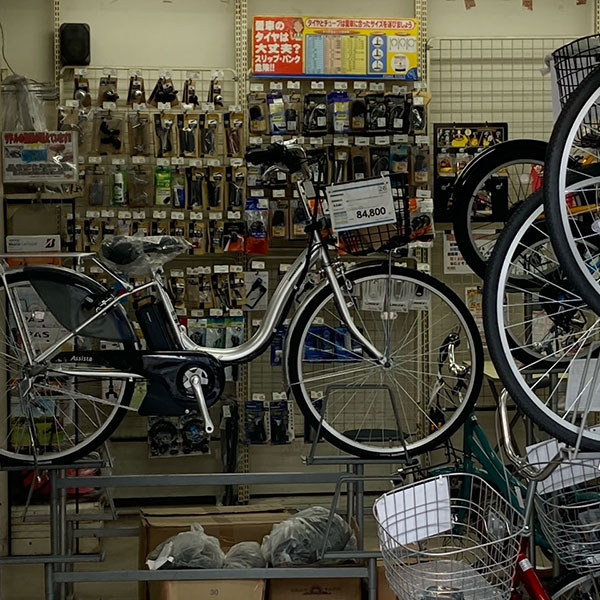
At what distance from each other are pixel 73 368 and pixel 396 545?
1.73 metres

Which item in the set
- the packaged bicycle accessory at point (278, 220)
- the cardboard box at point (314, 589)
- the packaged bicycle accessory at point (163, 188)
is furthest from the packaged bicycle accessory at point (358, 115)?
the cardboard box at point (314, 589)

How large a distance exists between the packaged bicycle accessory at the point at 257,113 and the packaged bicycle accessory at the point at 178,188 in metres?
0.50

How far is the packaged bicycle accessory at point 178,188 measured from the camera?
5918 millimetres

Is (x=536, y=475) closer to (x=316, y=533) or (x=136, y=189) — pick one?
(x=316, y=533)

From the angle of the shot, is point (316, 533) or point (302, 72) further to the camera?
point (302, 72)

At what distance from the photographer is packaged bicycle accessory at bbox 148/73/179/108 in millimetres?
5848

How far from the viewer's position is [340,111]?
234 inches

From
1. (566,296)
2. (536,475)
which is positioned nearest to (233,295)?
(566,296)

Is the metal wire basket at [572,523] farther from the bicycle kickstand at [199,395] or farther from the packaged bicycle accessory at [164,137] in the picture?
the packaged bicycle accessory at [164,137]

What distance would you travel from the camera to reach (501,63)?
629 centimetres

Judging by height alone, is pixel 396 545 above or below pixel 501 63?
below

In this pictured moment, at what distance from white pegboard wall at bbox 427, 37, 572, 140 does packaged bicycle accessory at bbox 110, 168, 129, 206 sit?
1948 mm

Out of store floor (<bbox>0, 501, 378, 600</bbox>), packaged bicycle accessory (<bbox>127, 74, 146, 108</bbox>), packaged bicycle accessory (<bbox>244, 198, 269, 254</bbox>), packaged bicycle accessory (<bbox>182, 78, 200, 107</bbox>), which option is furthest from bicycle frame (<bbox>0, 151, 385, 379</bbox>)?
packaged bicycle accessory (<bbox>127, 74, 146, 108</bbox>)

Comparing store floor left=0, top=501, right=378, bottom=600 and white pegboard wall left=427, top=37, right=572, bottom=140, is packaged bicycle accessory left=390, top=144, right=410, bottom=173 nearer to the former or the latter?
white pegboard wall left=427, top=37, right=572, bottom=140
